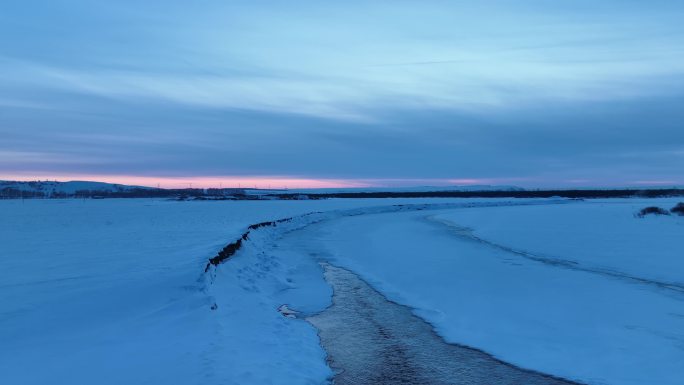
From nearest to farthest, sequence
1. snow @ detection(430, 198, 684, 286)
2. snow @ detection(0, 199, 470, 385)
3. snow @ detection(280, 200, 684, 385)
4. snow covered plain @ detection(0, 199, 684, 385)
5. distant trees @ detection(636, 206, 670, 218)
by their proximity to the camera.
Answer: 1. snow @ detection(0, 199, 470, 385)
2. snow covered plain @ detection(0, 199, 684, 385)
3. snow @ detection(280, 200, 684, 385)
4. snow @ detection(430, 198, 684, 286)
5. distant trees @ detection(636, 206, 670, 218)

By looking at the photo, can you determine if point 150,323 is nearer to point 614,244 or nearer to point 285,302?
point 285,302

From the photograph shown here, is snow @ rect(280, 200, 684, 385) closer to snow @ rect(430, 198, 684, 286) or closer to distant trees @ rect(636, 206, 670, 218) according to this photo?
snow @ rect(430, 198, 684, 286)

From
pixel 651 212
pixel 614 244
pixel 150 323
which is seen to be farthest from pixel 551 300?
pixel 651 212

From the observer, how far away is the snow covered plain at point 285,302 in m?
6.93

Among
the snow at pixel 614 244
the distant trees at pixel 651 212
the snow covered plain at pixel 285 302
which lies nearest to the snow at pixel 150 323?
the snow covered plain at pixel 285 302

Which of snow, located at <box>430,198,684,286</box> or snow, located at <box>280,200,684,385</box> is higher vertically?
snow, located at <box>430,198,684,286</box>

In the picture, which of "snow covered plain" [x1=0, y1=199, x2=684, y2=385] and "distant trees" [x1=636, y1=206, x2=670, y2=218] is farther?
"distant trees" [x1=636, y1=206, x2=670, y2=218]

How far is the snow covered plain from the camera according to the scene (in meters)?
6.93

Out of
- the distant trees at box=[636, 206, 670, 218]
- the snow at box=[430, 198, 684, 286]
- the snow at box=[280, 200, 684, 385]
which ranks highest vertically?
the distant trees at box=[636, 206, 670, 218]

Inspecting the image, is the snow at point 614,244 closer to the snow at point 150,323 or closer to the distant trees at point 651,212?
the distant trees at point 651,212

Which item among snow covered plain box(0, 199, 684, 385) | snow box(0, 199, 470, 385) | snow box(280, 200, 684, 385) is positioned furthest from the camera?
snow box(280, 200, 684, 385)

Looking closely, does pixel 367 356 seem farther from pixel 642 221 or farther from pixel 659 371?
pixel 642 221

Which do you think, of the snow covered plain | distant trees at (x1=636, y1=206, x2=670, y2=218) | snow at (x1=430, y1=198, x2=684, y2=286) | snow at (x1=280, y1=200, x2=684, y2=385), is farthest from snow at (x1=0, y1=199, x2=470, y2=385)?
distant trees at (x1=636, y1=206, x2=670, y2=218)

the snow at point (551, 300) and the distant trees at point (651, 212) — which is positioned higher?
the distant trees at point (651, 212)
